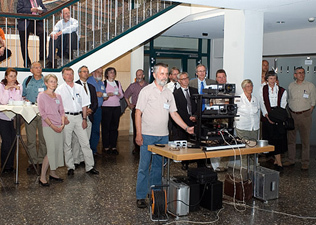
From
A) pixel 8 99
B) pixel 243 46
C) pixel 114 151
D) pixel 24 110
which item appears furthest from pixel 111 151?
pixel 243 46

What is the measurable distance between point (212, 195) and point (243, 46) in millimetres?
Answer: 3212

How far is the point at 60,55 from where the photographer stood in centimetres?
757

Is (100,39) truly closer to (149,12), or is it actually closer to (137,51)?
(149,12)

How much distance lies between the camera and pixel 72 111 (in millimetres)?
5906

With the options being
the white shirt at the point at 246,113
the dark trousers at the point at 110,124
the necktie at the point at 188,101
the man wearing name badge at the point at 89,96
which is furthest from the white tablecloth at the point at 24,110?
the white shirt at the point at 246,113

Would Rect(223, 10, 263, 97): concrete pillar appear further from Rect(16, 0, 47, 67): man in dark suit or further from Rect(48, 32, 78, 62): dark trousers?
Rect(16, 0, 47, 67): man in dark suit

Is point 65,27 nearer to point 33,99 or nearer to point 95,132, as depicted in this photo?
point 33,99

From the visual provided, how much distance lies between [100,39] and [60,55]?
35.7 inches

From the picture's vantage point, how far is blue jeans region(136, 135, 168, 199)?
15.1 feet

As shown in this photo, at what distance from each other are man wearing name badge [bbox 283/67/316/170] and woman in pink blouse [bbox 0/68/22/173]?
478 cm

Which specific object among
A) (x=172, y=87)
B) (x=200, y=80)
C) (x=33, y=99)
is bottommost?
(x=33, y=99)

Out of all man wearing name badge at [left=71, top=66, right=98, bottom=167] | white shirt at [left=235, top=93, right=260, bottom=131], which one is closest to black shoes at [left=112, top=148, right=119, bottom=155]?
man wearing name badge at [left=71, top=66, right=98, bottom=167]

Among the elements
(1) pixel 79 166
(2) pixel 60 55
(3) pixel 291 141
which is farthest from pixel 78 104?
(3) pixel 291 141

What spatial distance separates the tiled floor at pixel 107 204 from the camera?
432cm
